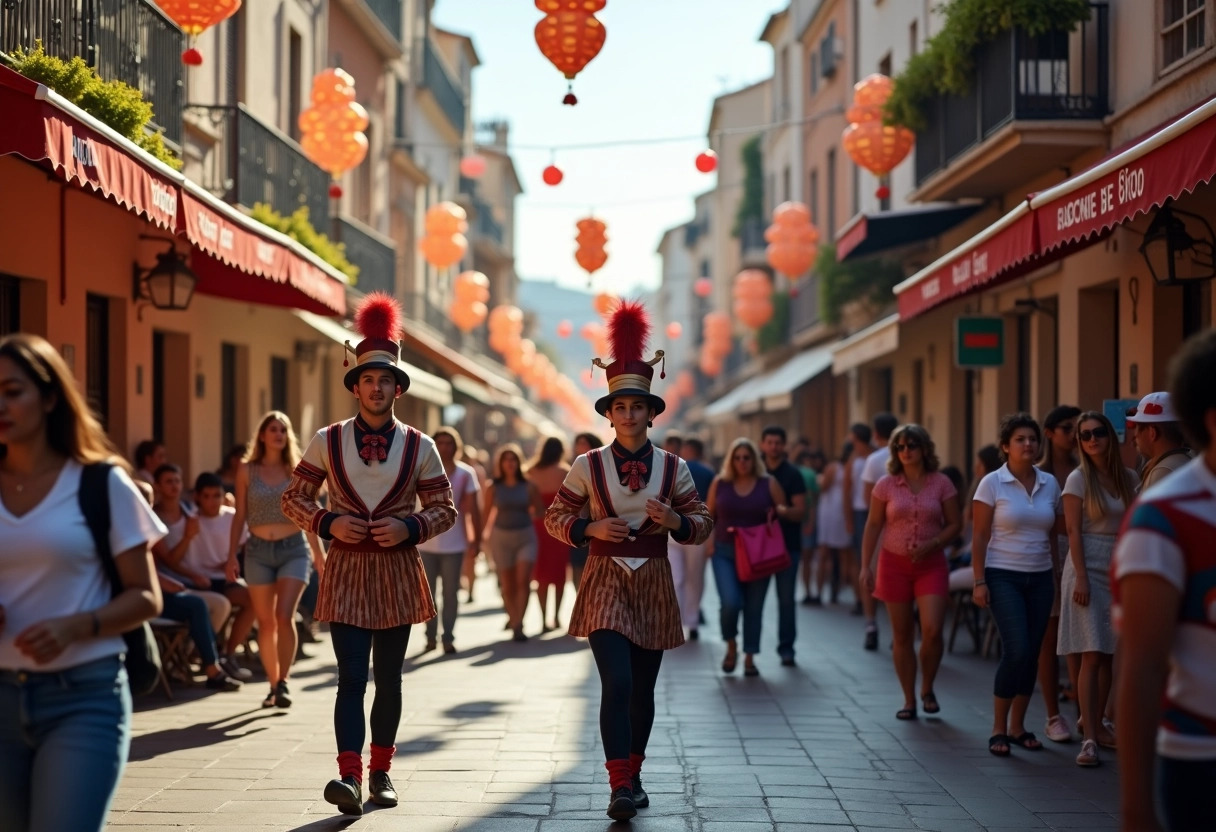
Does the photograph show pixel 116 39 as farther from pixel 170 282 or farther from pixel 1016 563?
pixel 1016 563

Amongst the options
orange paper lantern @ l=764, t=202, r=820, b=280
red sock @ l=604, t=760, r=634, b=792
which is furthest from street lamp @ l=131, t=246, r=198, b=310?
orange paper lantern @ l=764, t=202, r=820, b=280

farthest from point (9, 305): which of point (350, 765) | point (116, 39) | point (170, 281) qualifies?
point (350, 765)

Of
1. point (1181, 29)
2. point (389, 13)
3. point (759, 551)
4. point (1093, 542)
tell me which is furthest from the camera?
point (389, 13)

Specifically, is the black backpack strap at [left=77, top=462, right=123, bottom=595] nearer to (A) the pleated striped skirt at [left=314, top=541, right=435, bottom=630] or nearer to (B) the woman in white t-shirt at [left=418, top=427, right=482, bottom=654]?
(A) the pleated striped skirt at [left=314, top=541, right=435, bottom=630]

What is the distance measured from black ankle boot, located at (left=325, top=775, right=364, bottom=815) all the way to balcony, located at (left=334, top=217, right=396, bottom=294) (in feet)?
55.3

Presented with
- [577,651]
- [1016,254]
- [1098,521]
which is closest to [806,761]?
[1098,521]

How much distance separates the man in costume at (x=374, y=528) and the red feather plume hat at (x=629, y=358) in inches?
34.7

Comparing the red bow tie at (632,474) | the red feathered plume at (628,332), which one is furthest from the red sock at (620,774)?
the red feathered plume at (628,332)

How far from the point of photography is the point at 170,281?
1407 cm

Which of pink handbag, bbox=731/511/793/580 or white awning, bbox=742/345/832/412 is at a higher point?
white awning, bbox=742/345/832/412

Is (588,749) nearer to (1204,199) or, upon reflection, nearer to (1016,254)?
(1016,254)

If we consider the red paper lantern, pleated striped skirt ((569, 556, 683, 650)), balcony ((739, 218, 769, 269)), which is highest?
balcony ((739, 218, 769, 269))

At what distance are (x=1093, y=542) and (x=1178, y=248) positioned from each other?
376cm

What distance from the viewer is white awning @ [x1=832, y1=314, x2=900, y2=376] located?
1970 centimetres
